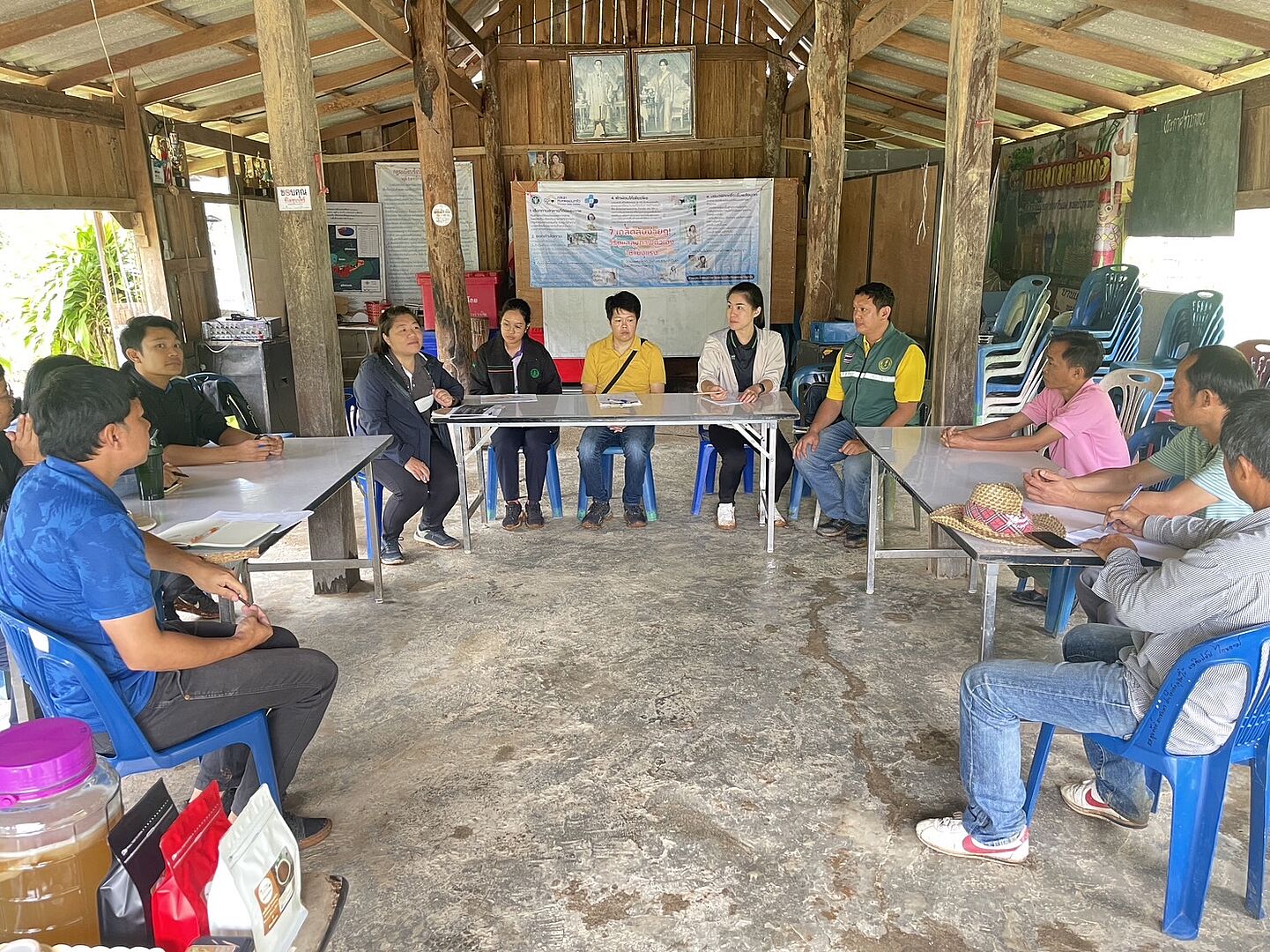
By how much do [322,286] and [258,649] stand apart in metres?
2.08

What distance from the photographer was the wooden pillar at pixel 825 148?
6406 mm

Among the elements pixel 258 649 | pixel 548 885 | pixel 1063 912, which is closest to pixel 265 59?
pixel 258 649

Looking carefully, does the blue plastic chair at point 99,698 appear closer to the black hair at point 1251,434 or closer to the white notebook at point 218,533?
the white notebook at point 218,533

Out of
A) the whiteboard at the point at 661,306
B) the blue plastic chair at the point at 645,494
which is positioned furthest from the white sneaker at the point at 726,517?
the whiteboard at the point at 661,306

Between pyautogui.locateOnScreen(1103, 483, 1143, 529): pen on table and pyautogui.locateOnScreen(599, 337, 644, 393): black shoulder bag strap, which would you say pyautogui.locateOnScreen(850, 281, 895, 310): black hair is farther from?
pyautogui.locateOnScreen(1103, 483, 1143, 529): pen on table

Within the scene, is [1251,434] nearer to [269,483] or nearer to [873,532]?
[873,532]

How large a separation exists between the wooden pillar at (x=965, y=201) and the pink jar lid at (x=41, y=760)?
3727mm

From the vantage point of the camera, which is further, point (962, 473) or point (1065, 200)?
point (1065, 200)

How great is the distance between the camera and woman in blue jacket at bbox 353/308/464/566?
421cm

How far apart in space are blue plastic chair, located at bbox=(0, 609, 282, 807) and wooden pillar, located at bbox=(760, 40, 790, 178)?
8421mm

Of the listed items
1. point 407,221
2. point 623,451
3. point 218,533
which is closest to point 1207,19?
point 623,451

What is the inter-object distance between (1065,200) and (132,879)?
908 centimetres

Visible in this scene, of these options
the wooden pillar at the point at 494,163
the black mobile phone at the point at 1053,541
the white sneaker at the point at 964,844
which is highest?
the wooden pillar at the point at 494,163

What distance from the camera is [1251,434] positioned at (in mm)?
1771
